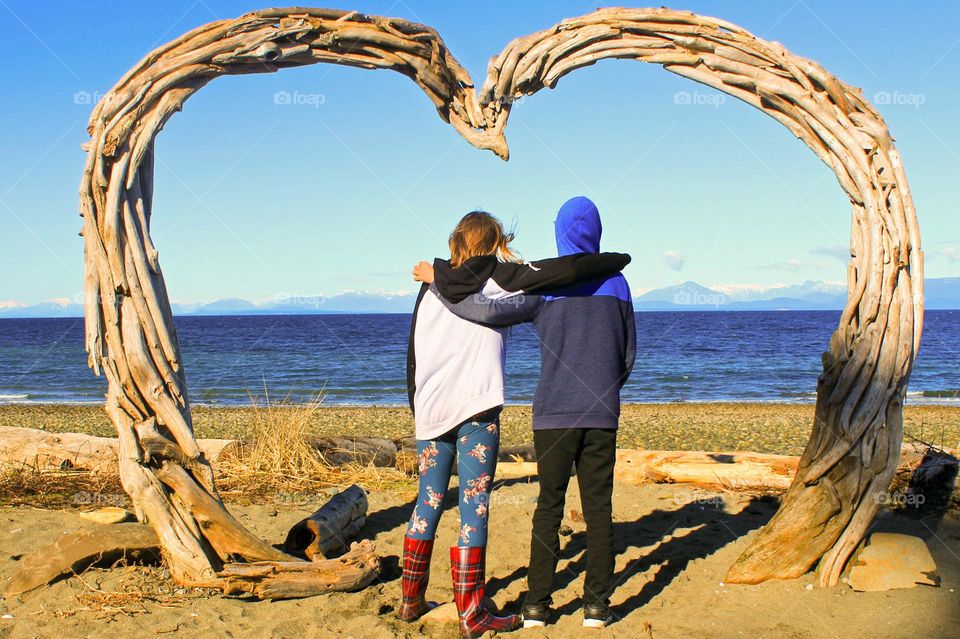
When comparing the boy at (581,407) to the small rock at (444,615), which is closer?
the boy at (581,407)

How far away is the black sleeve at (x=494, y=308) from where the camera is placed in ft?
11.6

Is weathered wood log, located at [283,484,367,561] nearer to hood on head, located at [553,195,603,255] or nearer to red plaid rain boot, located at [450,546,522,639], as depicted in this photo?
red plaid rain boot, located at [450,546,522,639]

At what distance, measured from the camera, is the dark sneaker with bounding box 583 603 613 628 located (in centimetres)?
372

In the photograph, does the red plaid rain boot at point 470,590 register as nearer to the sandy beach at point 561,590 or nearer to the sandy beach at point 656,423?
the sandy beach at point 561,590

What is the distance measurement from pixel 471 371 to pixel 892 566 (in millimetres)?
2619

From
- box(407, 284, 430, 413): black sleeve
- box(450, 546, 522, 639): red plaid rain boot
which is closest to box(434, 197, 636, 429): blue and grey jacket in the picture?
box(407, 284, 430, 413): black sleeve

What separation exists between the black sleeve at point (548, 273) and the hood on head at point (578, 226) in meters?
0.13

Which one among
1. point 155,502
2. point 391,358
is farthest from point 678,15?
point 391,358

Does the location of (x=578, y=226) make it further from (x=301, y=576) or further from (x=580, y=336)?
(x=301, y=576)

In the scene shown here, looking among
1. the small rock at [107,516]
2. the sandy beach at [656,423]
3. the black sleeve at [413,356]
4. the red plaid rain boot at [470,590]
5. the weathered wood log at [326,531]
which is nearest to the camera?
the red plaid rain boot at [470,590]

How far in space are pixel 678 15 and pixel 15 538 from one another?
17.2ft

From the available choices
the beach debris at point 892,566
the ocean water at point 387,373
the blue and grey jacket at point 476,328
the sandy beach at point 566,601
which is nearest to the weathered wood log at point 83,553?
the sandy beach at point 566,601

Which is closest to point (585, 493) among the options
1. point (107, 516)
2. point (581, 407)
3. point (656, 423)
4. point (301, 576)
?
point (581, 407)

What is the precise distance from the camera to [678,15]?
13.7 feet
